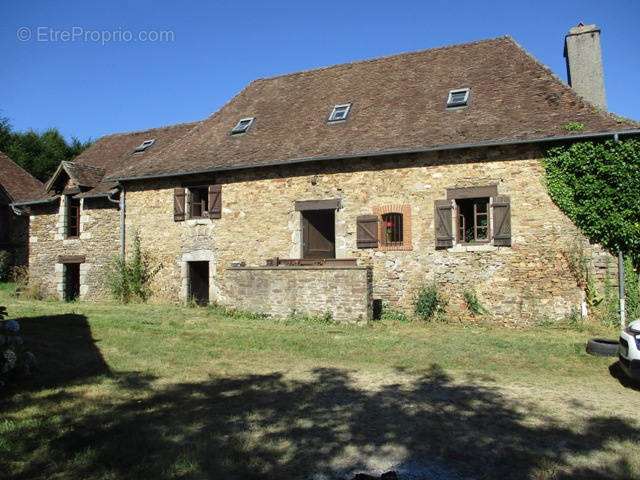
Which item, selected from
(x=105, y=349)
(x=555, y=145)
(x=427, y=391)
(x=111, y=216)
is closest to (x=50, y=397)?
(x=105, y=349)

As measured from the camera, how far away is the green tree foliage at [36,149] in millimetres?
32031

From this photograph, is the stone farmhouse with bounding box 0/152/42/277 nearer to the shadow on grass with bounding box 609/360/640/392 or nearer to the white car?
the shadow on grass with bounding box 609/360/640/392

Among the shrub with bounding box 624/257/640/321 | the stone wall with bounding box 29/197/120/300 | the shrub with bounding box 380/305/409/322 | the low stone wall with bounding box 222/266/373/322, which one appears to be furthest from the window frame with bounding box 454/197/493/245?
the stone wall with bounding box 29/197/120/300

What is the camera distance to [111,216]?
640 inches

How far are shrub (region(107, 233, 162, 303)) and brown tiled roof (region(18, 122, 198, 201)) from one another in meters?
2.53

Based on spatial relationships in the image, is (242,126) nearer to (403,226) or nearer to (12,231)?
(403,226)

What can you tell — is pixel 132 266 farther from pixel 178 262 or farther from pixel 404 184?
pixel 404 184

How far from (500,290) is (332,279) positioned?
3.92 m

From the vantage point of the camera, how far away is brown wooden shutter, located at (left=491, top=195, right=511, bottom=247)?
11.2 metres

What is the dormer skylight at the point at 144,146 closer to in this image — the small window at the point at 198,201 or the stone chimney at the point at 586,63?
the small window at the point at 198,201

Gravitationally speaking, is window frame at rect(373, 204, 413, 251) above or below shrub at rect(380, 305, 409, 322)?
above

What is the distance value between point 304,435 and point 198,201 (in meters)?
11.8

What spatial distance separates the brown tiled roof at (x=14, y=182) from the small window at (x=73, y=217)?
A: 561cm

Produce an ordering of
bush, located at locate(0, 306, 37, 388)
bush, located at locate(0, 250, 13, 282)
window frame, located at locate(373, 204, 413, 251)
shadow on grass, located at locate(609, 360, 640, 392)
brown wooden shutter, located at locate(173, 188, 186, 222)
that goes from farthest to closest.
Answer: bush, located at locate(0, 250, 13, 282) → brown wooden shutter, located at locate(173, 188, 186, 222) → window frame, located at locate(373, 204, 413, 251) → shadow on grass, located at locate(609, 360, 640, 392) → bush, located at locate(0, 306, 37, 388)
